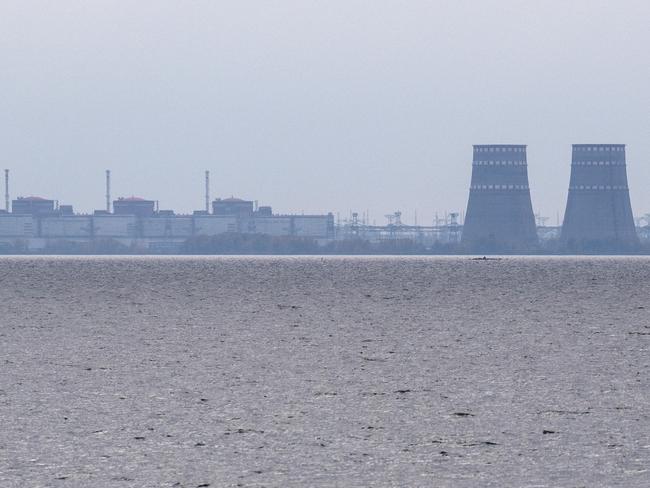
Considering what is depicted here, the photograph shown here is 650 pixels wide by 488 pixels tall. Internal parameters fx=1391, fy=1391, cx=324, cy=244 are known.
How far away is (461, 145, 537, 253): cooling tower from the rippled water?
15891 centimetres

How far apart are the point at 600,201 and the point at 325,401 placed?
595 ft

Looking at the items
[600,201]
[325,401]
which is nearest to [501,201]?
[600,201]

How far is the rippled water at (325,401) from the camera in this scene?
10.4 metres

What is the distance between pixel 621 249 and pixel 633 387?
182365 millimetres

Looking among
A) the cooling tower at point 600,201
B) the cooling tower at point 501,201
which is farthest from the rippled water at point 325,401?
the cooling tower at point 600,201

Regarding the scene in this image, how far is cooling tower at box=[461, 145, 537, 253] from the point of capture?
18800 cm

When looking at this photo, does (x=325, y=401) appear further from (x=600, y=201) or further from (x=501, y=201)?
(x=600, y=201)

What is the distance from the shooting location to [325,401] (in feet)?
47.0

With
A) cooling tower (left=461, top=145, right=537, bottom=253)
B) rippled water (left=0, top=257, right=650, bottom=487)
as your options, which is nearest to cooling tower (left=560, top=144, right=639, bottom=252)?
cooling tower (left=461, top=145, right=537, bottom=253)

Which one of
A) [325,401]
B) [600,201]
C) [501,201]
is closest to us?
[325,401]

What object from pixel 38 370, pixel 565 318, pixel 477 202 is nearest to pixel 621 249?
pixel 477 202

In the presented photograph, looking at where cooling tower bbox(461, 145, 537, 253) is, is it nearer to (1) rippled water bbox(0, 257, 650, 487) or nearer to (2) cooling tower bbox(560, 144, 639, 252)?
(2) cooling tower bbox(560, 144, 639, 252)

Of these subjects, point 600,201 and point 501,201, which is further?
point 600,201

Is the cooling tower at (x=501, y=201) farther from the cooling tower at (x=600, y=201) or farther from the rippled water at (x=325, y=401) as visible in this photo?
the rippled water at (x=325, y=401)
